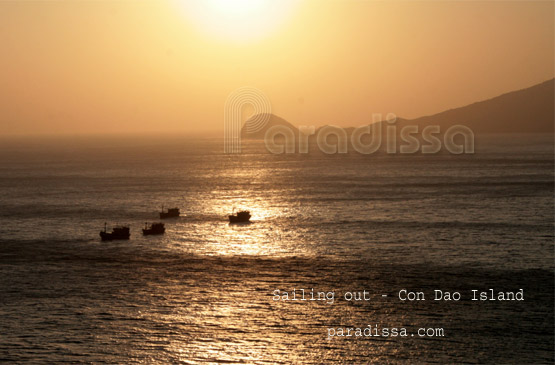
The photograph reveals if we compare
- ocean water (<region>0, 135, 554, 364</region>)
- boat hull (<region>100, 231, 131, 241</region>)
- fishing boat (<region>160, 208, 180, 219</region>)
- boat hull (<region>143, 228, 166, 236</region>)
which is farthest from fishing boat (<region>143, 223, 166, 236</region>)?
fishing boat (<region>160, 208, 180, 219</region>)

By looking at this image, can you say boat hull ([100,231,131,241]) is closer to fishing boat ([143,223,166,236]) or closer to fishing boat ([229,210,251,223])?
fishing boat ([143,223,166,236])

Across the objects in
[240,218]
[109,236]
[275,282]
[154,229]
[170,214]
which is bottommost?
[275,282]

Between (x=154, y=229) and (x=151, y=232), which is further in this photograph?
(x=154, y=229)

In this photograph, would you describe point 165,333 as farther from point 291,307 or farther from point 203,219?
point 203,219

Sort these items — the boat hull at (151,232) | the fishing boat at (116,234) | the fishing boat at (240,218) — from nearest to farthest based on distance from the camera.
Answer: the fishing boat at (116,234) → the boat hull at (151,232) → the fishing boat at (240,218)

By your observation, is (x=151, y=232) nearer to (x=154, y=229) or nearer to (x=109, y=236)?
(x=154, y=229)

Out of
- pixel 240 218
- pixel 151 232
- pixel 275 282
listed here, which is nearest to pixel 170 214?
pixel 240 218

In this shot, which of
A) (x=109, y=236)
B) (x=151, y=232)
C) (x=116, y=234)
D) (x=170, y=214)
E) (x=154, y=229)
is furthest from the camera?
(x=170, y=214)

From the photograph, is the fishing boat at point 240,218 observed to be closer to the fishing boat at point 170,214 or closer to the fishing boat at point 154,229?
the fishing boat at point 170,214

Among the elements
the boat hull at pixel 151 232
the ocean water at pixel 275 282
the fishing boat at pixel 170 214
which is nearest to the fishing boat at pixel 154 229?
the boat hull at pixel 151 232

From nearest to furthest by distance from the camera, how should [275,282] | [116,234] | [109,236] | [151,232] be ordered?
[275,282] → [109,236] → [116,234] → [151,232]

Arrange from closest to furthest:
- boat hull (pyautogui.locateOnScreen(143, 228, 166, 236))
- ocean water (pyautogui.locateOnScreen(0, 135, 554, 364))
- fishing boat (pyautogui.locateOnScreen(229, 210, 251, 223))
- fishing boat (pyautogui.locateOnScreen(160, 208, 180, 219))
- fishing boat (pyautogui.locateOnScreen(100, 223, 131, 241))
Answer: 1. ocean water (pyautogui.locateOnScreen(0, 135, 554, 364))
2. fishing boat (pyautogui.locateOnScreen(100, 223, 131, 241))
3. boat hull (pyautogui.locateOnScreen(143, 228, 166, 236))
4. fishing boat (pyautogui.locateOnScreen(229, 210, 251, 223))
5. fishing boat (pyautogui.locateOnScreen(160, 208, 180, 219))

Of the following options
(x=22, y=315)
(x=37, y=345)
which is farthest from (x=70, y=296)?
(x=37, y=345)

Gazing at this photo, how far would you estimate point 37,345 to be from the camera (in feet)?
189
